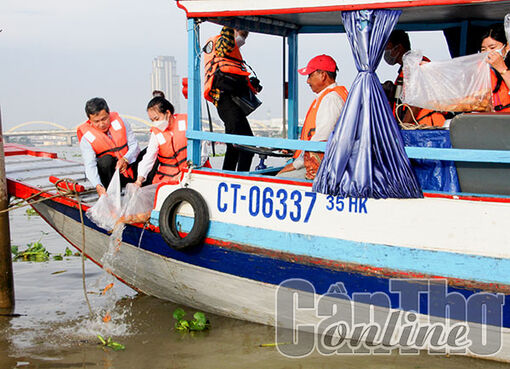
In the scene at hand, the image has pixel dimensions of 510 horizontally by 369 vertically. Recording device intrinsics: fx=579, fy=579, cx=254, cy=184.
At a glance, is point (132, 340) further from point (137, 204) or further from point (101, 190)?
point (101, 190)

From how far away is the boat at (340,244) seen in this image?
3762 millimetres

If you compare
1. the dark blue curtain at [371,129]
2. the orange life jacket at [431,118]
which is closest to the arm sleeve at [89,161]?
the dark blue curtain at [371,129]

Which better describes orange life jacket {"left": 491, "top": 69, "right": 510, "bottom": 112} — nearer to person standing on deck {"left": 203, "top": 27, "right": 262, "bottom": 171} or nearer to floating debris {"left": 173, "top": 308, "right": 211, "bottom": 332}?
person standing on deck {"left": 203, "top": 27, "right": 262, "bottom": 171}

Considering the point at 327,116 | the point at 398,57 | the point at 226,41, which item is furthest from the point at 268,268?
the point at 398,57

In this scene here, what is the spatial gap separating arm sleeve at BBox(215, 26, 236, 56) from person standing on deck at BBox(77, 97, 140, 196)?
4.11ft

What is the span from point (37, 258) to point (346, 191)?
5.18m

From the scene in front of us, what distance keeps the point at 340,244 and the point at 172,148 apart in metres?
2.03

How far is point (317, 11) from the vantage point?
155 inches

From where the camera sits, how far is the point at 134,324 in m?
5.21

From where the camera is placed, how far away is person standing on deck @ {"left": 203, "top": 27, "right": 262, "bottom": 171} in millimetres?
5598

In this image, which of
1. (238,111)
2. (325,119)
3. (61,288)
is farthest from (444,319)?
(61,288)

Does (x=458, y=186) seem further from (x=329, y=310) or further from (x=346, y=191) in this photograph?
(x=329, y=310)

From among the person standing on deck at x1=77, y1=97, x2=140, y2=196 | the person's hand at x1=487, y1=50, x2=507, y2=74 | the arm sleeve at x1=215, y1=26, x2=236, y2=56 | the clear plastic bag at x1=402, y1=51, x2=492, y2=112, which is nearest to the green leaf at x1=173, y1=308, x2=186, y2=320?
the person standing on deck at x1=77, y1=97, x2=140, y2=196

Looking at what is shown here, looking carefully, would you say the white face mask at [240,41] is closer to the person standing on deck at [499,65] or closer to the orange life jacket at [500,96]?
the person standing on deck at [499,65]
